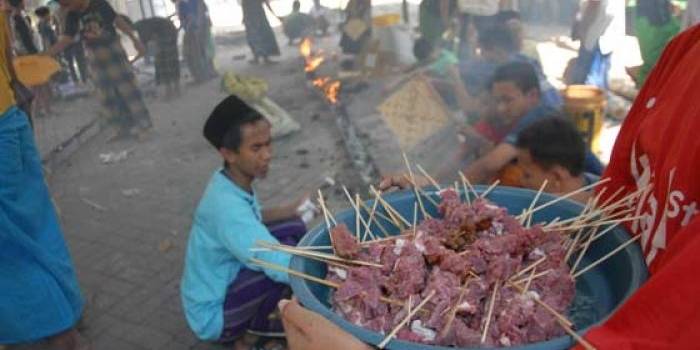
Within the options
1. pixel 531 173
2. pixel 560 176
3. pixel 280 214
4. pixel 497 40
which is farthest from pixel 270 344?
pixel 497 40

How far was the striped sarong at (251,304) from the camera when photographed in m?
3.50

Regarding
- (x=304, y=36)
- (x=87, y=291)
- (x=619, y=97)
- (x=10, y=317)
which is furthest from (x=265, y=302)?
(x=304, y=36)

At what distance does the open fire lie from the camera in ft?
32.4

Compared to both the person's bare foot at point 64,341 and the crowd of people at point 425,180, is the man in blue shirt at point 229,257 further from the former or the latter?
the person's bare foot at point 64,341

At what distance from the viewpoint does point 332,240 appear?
1883mm

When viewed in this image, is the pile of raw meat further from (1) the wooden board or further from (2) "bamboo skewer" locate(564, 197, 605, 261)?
(1) the wooden board

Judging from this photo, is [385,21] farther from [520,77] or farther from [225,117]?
[225,117]

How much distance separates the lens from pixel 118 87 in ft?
31.2

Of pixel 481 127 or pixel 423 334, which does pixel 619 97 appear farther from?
pixel 423 334

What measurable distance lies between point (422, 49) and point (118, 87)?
16.3 ft

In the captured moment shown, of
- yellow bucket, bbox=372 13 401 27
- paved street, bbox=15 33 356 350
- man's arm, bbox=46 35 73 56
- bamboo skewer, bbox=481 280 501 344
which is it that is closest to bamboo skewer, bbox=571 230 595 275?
bamboo skewer, bbox=481 280 501 344

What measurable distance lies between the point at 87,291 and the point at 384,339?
162 inches

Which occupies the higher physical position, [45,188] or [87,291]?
[45,188]

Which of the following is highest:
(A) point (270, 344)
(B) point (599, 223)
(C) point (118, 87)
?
(B) point (599, 223)
